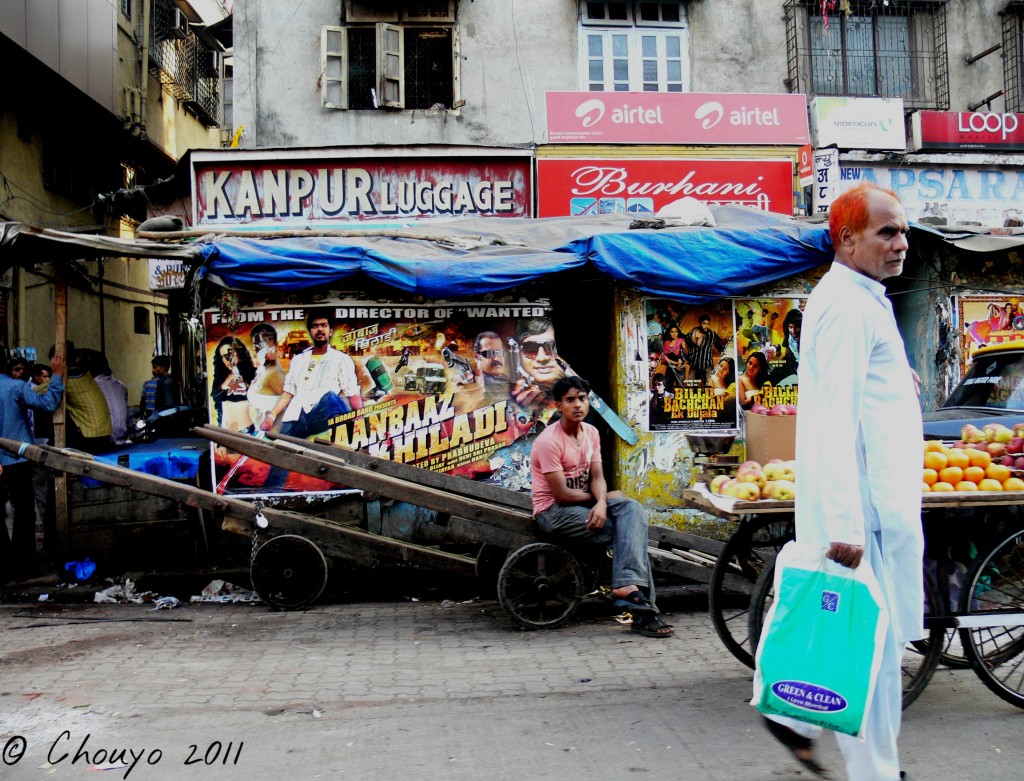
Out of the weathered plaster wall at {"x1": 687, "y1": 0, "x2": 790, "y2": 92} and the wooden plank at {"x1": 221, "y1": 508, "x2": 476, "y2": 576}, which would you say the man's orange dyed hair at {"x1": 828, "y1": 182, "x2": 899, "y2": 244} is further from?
the weathered plaster wall at {"x1": 687, "y1": 0, "x2": 790, "y2": 92}

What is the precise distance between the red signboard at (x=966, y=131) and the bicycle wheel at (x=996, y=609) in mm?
11394

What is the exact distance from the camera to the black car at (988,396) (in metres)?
6.41

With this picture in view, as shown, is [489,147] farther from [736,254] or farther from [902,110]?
[902,110]

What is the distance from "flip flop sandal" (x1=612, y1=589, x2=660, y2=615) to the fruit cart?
1.11 meters

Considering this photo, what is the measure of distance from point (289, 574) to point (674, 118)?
909cm

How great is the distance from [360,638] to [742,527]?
2.66 meters

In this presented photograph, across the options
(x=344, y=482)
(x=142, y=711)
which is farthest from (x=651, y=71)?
(x=142, y=711)

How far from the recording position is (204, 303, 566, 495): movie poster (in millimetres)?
7902

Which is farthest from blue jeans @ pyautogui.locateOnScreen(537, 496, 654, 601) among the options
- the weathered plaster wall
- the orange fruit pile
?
the weathered plaster wall

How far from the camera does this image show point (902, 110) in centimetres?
1402

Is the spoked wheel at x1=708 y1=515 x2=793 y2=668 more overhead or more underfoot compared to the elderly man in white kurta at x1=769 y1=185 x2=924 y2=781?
more underfoot

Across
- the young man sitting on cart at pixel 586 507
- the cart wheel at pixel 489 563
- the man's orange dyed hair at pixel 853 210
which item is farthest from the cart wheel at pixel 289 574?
the man's orange dyed hair at pixel 853 210

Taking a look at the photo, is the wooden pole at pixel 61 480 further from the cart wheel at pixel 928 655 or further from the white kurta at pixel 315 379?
the cart wheel at pixel 928 655

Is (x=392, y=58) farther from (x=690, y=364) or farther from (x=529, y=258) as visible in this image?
(x=690, y=364)
